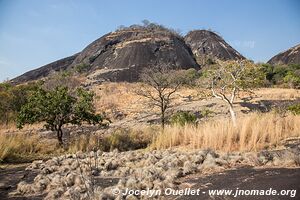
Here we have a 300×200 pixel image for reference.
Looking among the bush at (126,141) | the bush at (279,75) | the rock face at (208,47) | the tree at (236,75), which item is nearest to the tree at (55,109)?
the bush at (126,141)

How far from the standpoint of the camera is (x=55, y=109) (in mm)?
12922

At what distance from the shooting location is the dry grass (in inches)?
345

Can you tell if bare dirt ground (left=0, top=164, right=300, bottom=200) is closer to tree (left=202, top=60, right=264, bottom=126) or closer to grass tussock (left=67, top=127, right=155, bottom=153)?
grass tussock (left=67, top=127, right=155, bottom=153)

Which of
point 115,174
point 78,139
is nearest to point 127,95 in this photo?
point 78,139

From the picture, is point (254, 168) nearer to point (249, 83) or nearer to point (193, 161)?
point (193, 161)

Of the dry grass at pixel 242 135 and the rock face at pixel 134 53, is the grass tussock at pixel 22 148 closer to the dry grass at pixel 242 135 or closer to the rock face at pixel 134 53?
the dry grass at pixel 242 135

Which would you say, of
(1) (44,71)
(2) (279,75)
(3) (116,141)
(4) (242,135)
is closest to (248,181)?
(4) (242,135)

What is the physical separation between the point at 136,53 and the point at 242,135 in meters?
47.0

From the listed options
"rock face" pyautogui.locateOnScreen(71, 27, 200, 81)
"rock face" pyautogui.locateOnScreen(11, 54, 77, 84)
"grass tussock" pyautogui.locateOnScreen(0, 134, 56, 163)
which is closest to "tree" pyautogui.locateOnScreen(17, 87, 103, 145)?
"grass tussock" pyautogui.locateOnScreen(0, 134, 56, 163)

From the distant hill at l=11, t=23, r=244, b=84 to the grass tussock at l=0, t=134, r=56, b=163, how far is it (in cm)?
3336

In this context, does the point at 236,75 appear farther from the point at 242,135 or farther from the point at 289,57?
the point at 289,57

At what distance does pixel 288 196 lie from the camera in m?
4.51

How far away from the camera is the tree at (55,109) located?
12.9 metres

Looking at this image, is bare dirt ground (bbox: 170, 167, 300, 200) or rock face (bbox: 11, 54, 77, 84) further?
rock face (bbox: 11, 54, 77, 84)
